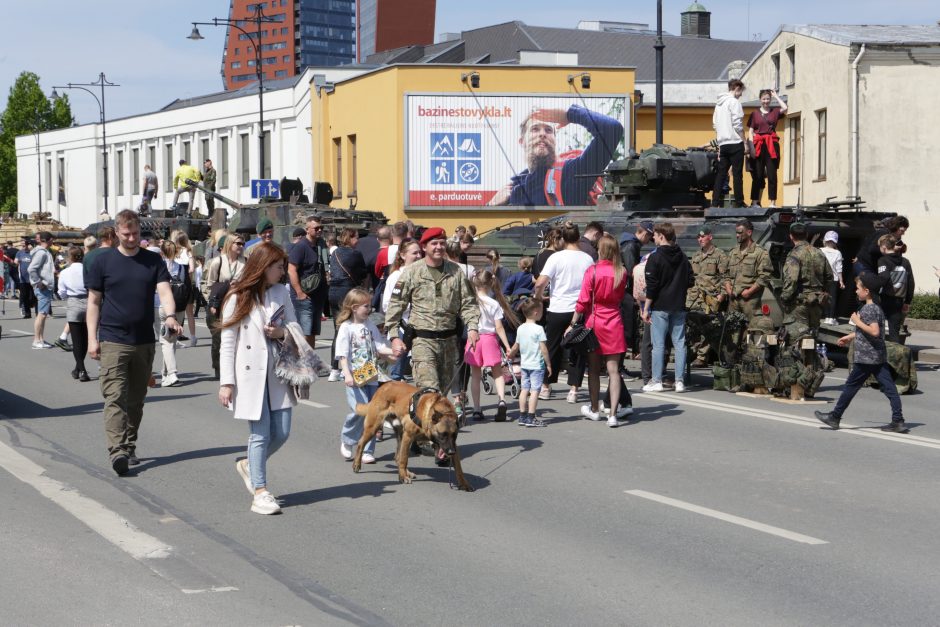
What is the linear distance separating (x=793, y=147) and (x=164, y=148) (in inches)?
1504

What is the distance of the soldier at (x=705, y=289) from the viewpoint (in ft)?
50.6

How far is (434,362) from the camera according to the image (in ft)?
33.2

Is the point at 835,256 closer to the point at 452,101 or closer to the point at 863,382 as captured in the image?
the point at 863,382

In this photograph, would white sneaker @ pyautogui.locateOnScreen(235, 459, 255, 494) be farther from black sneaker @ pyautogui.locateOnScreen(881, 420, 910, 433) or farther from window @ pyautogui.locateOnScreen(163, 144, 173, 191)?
window @ pyautogui.locateOnScreen(163, 144, 173, 191)

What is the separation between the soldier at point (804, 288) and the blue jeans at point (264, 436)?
766 centimetres

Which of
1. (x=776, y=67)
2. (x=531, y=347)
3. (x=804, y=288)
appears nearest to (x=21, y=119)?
(x=776, y=67)

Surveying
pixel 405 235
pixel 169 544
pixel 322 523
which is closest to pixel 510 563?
pixel 322 523

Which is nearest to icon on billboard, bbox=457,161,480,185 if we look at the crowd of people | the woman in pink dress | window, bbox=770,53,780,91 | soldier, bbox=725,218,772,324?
Result: window, bbox=770,53,780,91

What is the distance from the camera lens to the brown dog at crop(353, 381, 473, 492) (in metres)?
8.96

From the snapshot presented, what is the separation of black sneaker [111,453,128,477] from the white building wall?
132ft

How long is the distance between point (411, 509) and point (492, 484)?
1.02m

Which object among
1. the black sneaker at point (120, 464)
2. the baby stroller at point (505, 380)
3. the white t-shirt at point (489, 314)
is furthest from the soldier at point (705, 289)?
the black sneaker at point (120, 464)

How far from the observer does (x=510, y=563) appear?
23.4 ft

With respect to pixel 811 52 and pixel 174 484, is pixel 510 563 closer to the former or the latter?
pixel 174 484
